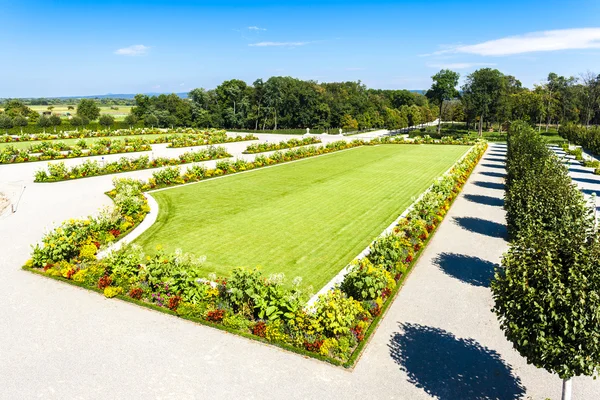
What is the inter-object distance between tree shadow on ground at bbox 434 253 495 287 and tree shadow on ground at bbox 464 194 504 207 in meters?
8.69

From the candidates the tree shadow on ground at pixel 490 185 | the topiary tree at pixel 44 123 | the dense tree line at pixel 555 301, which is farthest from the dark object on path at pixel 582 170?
the topiary tree at pixel 44 123

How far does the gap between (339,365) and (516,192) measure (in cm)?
957

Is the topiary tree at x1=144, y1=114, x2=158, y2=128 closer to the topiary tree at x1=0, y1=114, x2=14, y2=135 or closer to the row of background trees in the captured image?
the row of background trees

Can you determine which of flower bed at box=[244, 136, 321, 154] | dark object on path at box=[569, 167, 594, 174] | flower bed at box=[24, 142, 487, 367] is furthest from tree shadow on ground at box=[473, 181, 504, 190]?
flower bed at box=[244, 136, 321, 154]

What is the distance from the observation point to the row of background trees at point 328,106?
228 feet

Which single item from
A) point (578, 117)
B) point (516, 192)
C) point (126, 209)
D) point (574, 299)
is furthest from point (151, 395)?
point (578, 117)

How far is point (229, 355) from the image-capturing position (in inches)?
318

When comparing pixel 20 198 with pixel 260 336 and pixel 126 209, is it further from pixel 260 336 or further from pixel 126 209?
pixel 260 336

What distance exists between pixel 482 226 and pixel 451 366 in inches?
419

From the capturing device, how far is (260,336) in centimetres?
871

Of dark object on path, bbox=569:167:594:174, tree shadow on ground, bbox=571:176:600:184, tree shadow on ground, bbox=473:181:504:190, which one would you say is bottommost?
tree shadow on ground, bbox=473:181:504:190

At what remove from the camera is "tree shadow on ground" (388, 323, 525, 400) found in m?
7.07

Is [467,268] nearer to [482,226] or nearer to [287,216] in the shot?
[482,226]

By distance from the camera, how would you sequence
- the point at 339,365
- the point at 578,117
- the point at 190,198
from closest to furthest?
the point at 339,365 < the point at 190,198 < the point at 578,117
